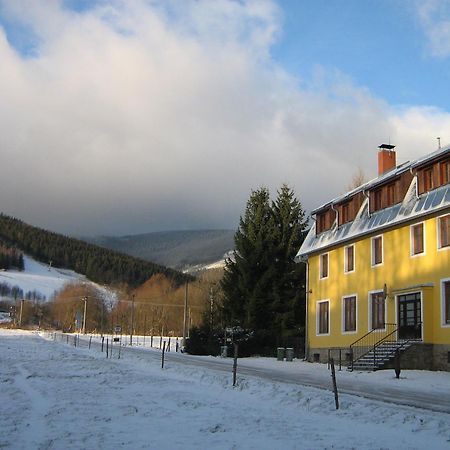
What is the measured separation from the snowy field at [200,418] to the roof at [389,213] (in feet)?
41.5

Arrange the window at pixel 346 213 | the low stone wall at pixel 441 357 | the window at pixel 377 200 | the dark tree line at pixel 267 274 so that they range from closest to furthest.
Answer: the low stone wall at pixel 441 357, the window at pixel 377 200, the window at pixel 346 213, the dark tree line at pixel 267 274

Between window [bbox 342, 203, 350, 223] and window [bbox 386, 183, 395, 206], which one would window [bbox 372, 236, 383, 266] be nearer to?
window [bbox 386, 183, 395, 206]

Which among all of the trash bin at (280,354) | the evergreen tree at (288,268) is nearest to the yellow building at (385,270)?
the trash bin at (280,354)

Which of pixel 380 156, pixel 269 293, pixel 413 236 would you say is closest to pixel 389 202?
pixel 413 236

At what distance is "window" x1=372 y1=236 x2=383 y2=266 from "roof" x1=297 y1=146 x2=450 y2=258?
0.53 meters

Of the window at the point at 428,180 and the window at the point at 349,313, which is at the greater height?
the window at the point at 428,180

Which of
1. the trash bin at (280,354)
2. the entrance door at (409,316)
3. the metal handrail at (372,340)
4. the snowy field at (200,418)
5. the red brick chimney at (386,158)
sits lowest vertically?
the snowy field at (200,418)

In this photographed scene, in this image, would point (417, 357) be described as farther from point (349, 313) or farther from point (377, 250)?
point (349, 313)

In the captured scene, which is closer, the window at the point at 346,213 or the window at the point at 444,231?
the window at the point at 444,231

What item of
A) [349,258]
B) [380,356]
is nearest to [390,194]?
[349,258]

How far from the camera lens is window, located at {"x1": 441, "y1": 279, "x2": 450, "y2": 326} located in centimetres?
2656

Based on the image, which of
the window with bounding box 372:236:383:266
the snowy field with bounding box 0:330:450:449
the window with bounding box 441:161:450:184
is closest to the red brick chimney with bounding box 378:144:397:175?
the window with bounding box 372:236:383:266

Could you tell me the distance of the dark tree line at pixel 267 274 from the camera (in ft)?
148

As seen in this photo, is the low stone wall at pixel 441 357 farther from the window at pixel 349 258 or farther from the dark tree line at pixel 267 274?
the dark tree line at pixel 267 274
